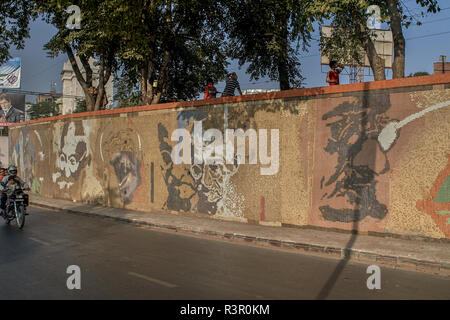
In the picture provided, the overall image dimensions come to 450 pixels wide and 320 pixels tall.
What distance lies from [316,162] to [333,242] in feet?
7.62

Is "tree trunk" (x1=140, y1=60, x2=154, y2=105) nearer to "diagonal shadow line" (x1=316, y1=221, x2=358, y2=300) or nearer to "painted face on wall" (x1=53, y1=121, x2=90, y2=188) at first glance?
"painted face on wall" (x1=53, y1=121, x2=90, y2=188)

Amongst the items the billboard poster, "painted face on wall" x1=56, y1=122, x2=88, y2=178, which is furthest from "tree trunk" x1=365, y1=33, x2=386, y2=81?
the billboard poster

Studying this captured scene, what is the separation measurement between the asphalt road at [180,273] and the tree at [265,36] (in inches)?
392

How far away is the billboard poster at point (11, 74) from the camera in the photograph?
47719mm

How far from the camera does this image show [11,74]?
159 feet

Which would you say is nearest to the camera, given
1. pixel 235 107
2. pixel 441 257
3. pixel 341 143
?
pixel 441 257

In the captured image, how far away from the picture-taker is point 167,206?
13812 millimetres

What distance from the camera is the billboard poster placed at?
157 feet

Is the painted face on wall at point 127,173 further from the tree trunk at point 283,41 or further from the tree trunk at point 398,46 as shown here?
the tree trunk at point 398,46

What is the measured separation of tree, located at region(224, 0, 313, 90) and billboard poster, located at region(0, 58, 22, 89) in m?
37.5
